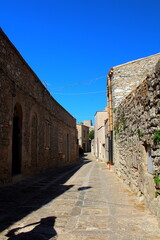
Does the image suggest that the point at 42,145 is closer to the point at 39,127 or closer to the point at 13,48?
the point at 39,127

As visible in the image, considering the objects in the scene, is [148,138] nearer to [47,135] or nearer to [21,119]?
[21,119]

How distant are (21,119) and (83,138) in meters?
43.4

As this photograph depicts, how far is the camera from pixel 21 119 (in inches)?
378

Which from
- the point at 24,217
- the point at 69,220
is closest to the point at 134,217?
the point at 69,220

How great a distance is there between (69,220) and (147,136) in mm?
2194

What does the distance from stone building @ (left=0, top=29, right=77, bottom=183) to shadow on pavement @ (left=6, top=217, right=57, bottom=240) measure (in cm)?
416

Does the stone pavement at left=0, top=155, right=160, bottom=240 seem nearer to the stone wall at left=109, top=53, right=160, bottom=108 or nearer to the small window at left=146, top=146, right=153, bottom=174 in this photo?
the small window at left=146, top=146, right=153, bottom=174

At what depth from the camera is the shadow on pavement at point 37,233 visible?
3.15m

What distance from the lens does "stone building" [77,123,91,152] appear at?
50.7 m

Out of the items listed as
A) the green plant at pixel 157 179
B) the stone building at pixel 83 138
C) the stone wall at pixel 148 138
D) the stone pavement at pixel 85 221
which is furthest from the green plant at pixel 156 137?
the stone building at pixel 83 138

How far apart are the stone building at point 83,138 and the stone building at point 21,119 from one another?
35.4m

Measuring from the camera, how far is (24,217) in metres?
4.02

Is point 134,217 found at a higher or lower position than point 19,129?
lower

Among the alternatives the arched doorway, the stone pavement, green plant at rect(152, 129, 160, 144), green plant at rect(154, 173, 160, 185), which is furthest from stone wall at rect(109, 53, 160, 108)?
green plant at rect(154, 173, 160, 185)
